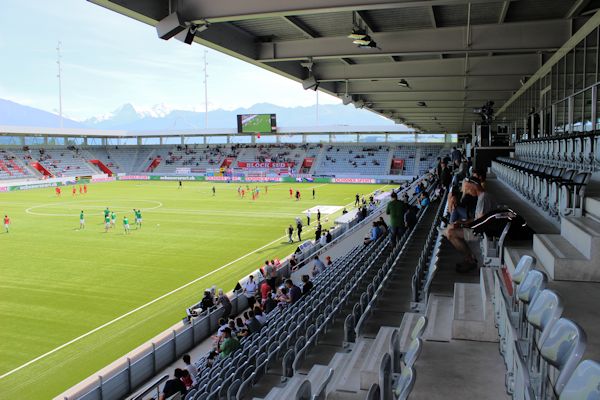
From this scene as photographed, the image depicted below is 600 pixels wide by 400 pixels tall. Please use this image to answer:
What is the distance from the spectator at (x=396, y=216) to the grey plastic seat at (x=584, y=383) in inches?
399

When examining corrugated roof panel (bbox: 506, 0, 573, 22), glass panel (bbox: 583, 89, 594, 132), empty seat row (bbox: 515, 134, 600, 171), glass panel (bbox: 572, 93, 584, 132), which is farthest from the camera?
glass panel (bbox: 572, 93, 584, 132)

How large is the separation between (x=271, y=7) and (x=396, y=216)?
6.53 metres

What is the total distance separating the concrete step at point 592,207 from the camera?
4859 mm

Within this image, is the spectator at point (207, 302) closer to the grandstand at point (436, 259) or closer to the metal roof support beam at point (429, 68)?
the grandstand at point (436, 259)

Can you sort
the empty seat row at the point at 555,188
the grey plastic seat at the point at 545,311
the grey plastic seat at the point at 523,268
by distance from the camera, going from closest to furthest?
the grey plastic seat at the point at 545,311
the grey plastic seat at the point at 523,268
the empty seat row at the point at 555,188

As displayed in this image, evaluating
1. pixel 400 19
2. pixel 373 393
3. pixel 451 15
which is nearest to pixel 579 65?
pixel 451 15

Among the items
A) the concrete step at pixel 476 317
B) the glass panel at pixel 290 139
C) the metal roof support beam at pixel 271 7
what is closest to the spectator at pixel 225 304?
the metal roof support beam at pixel 271 7

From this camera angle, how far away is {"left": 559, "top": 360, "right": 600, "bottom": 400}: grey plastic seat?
1672mm

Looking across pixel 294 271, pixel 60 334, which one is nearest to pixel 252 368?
pixel 60 334

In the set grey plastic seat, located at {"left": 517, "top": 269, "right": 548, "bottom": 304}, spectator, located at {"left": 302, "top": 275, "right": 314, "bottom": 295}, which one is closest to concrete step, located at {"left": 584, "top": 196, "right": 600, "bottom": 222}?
grey plastic seat, located at {"left": 517, "top": 269, "right": 548, "bottom": 304}

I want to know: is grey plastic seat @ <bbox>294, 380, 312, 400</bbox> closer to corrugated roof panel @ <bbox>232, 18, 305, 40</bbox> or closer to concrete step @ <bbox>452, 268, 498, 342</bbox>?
concrete step @ <bbox>452, 268, 498, 342</bbox>

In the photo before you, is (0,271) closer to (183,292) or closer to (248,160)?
(183,292)

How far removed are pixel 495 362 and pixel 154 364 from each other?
30.3 ft

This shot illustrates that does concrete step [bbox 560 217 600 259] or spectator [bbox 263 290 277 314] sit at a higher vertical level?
concrete step [bbox 560 217 600 259]
